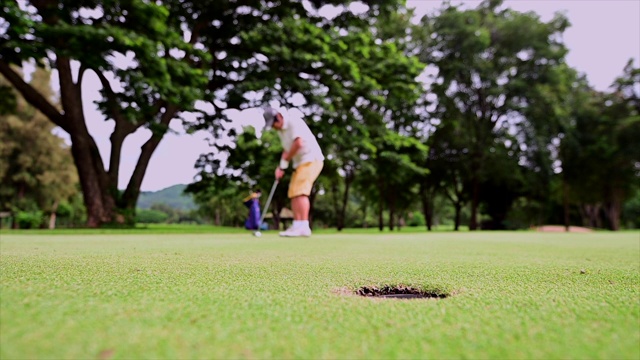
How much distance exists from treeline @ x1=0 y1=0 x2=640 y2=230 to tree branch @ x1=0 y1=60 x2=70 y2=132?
0.12 ft

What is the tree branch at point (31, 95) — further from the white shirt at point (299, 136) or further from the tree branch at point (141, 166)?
the white shirt at point (299, 136)

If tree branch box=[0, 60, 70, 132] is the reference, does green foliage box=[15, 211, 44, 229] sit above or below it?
below

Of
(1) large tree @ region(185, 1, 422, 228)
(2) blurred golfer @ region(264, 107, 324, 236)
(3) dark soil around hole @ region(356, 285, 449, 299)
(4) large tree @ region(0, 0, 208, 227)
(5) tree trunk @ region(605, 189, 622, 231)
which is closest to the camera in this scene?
(3) dark soil around hole @ region(356, 285, 449, 299)

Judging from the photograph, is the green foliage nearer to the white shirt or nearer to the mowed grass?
the white shirt

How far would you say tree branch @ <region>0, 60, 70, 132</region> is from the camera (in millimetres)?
9945

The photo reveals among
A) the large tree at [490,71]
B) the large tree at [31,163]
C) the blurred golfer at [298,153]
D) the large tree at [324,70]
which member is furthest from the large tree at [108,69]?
the large tree at [31,163]

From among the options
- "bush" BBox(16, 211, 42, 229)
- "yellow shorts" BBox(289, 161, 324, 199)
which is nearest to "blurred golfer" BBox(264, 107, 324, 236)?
"yellow shorts" BBox(289, 161, 324, 199)

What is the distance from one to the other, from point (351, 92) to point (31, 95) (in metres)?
8.80

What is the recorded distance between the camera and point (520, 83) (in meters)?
20.8

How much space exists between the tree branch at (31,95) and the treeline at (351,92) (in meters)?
0.04

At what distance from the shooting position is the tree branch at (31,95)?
9945 mm

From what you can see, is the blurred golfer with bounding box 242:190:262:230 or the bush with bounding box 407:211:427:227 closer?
the blurred golfer with bounding box 242:190:262:230

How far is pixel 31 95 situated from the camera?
10.6 metres

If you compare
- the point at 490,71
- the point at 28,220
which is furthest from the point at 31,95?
the point at 490,71
